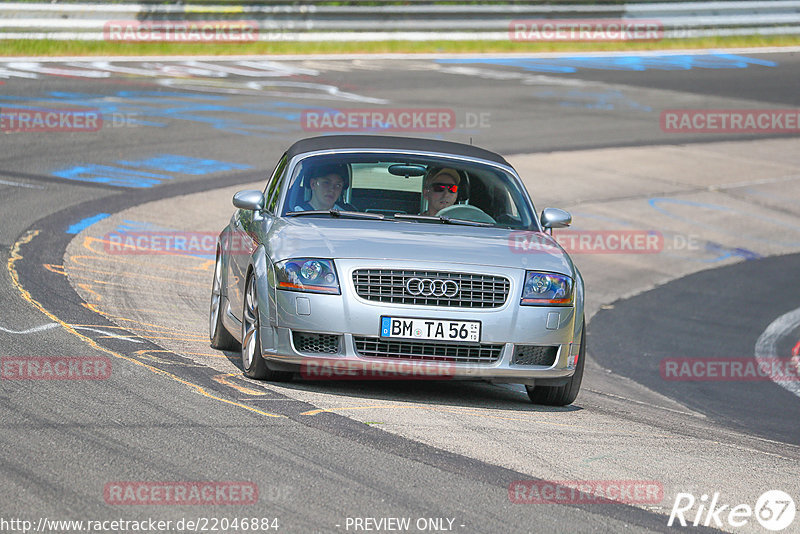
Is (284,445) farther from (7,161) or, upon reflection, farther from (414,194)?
(7,161)

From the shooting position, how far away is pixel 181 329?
30.6 ft

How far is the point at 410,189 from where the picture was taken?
343 inches

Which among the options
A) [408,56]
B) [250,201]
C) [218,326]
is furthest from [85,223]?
[408,56]

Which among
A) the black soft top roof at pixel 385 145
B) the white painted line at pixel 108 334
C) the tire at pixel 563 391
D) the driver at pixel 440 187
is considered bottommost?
the tire at pixel 563 391

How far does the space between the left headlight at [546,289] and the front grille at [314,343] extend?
44.4 inches

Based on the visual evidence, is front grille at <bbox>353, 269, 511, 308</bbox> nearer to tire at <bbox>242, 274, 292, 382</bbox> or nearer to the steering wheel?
tire at <bbox>242, 274, 292, 382</bbox>

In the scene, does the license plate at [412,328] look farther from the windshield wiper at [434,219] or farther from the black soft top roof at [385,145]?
the black soft top roof at [385,145]

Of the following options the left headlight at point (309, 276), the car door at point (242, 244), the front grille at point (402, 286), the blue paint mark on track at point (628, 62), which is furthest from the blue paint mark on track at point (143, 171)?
the blue paint mark on track at point (628, 62)

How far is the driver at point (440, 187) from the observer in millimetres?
8516

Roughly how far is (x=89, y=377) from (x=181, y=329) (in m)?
2.31

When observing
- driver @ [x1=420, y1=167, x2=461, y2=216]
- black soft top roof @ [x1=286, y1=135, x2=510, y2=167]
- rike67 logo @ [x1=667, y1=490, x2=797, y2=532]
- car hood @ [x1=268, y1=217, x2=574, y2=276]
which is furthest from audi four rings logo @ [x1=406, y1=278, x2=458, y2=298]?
rike67 logo @ [x1=667, y1=490, x2=797, y2=532]

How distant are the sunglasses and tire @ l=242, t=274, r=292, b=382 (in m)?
1.52

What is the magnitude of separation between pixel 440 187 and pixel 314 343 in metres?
1.83

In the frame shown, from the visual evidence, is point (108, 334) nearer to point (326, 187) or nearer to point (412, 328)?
point (326, 187)
